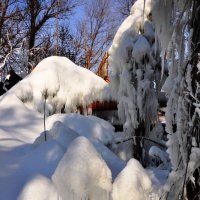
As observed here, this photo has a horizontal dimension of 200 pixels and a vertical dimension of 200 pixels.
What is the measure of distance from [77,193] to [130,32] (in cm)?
547

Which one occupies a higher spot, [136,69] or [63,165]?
[136,69]

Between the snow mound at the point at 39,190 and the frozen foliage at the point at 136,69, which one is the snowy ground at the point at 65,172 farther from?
the frozen foliage at the point at 136,69

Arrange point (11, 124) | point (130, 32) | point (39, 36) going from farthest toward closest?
point (39, 36), point (130, 32), point (11, 124)

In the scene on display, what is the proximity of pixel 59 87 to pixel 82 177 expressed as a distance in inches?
308

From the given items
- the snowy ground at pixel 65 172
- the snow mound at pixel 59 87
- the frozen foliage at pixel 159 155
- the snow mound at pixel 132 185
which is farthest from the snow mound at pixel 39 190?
the snow mound at pixel 59 87

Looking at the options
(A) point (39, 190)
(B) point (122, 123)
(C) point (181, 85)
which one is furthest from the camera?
(B) point (122, 123)

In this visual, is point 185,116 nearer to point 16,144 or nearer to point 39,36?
point 16,144

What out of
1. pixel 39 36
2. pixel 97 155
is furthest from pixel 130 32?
pixel 39 36

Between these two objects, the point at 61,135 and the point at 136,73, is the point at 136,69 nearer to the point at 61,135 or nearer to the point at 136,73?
the point at 136,73

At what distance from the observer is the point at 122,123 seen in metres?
8.74

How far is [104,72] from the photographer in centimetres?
1989

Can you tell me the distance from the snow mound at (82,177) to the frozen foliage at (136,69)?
197 inches

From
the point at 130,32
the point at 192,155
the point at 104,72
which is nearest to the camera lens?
the point at 192,155

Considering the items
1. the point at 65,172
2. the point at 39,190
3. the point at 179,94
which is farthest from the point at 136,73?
the point at 179,94
